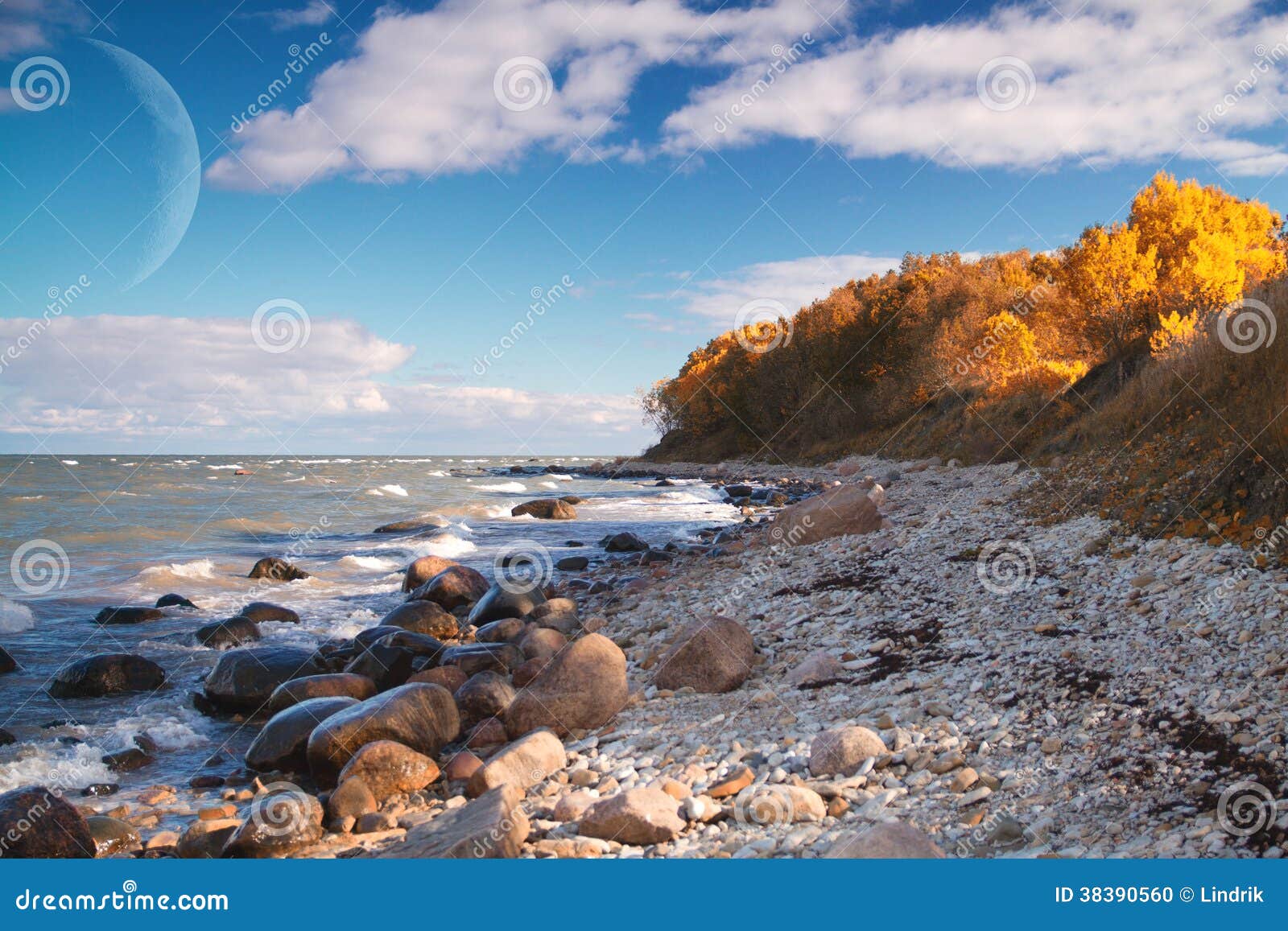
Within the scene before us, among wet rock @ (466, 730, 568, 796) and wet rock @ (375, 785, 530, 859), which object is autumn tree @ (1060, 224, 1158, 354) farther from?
wet rock @ (375, 785, 530, 859)

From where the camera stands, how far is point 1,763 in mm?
7746

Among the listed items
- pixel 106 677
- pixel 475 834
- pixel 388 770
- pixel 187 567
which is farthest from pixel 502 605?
pixel 187 567

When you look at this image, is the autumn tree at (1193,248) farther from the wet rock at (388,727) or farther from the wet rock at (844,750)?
the wet rock at (388,727)

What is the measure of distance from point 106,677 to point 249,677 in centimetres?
210

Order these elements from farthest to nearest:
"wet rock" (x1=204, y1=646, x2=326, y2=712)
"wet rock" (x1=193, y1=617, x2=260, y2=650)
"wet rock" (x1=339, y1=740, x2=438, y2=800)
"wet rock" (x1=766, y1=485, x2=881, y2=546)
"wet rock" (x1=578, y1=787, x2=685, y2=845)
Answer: "wet rock" (x1=766, y1=485, x2=881, y2=546) < "wet rock" (x1=193, y1=617, x2=260, y2=650) < "wet rock" (x1=204, y1=646, x2=326, y2=712) < "wet rock" (x1=339, y1=740, x2=438, y2=800) < "wet rock" (x1=578, y1=787, x2=685, y2=845)

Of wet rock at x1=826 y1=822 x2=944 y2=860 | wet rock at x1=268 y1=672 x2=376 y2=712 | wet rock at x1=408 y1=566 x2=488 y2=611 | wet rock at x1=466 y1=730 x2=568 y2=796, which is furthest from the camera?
wet rock at x1=408 y1=566 x2=488 y2=611

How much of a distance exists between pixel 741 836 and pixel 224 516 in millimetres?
31315

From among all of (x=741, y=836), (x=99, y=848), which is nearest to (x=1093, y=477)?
(x=741, y=836)

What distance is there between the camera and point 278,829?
237 inches

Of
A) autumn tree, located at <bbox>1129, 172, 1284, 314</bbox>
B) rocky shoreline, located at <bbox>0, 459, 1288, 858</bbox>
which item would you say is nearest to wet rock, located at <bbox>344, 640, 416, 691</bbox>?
rocky shoreline, located at <bbox>0, 459, 1288, 858</bbox>

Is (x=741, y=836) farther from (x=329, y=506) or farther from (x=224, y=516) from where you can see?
(x=329, y=506)

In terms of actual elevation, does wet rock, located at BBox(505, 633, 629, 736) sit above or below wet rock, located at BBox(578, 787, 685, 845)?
above

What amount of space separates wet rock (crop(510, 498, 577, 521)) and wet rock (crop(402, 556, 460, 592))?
1418cm

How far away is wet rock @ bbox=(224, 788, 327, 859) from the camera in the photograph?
589cm
